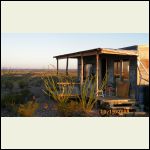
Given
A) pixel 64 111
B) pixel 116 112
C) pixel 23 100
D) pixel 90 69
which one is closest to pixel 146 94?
pixel 116 112

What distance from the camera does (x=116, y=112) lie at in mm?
12570

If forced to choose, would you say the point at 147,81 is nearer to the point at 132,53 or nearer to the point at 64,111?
the point at 132,53

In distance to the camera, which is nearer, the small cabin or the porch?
the porch

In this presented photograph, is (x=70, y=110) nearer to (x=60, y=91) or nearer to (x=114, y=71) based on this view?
(x=60, y=91)

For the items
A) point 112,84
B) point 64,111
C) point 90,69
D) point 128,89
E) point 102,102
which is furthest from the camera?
point 90,69

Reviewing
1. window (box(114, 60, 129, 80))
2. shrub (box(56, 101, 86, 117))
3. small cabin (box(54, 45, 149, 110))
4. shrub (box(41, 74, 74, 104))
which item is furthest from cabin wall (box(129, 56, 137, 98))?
shrub (box(56, 101, 86, 117))

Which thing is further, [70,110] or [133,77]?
[133,77]

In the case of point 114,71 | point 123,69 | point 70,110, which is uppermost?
point 123,69

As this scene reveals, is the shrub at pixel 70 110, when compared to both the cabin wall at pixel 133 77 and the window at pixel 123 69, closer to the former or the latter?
the cabin wall at pixel 133 77

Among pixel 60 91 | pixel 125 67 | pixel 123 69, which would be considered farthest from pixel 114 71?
pixel 60 91

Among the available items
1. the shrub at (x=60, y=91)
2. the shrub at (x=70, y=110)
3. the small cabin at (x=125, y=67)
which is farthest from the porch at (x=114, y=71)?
the shrub at (x=70, y=110)

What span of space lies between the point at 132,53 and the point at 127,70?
1.84 metres

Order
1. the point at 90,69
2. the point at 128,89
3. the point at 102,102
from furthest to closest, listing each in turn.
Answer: the point at 90,69
the point at 128,89
the point at 102,102

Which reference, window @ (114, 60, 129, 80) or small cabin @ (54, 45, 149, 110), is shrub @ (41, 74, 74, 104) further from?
window @ (114, 60, 129, 80)
